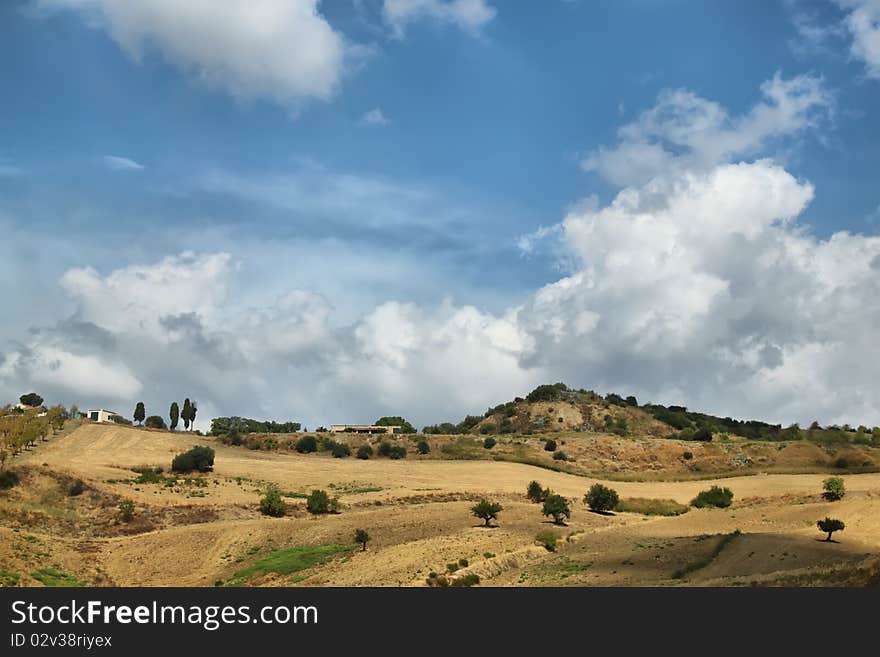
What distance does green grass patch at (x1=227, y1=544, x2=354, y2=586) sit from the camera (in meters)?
45.7

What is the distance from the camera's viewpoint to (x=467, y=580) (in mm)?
37875

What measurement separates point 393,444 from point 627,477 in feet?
105

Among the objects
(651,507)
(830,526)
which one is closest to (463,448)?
(651,507)

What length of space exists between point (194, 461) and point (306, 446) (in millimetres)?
30624

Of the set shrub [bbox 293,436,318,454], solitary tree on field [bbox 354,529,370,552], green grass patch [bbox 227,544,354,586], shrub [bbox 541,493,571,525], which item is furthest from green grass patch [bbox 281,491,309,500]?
shrub [bbox 293,436,318,454]

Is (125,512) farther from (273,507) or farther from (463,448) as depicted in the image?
(463,448)

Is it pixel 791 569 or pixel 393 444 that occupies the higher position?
pixel 393 444

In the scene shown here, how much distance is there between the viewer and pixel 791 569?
37.7 metres

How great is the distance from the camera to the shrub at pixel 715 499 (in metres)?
70.6

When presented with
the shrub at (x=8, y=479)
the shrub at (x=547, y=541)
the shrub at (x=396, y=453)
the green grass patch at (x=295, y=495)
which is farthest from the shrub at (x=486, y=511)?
the shrub at (x=396, y=453)

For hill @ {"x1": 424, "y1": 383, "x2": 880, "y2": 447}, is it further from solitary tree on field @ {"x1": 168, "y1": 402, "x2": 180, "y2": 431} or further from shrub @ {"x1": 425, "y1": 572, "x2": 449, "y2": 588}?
shrub @ {"x1": 425, "y1": 572, "x2": 449, "y2": 588}

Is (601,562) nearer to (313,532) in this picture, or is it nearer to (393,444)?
(313,532)

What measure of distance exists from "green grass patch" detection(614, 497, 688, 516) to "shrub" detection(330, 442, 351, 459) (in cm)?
4405
